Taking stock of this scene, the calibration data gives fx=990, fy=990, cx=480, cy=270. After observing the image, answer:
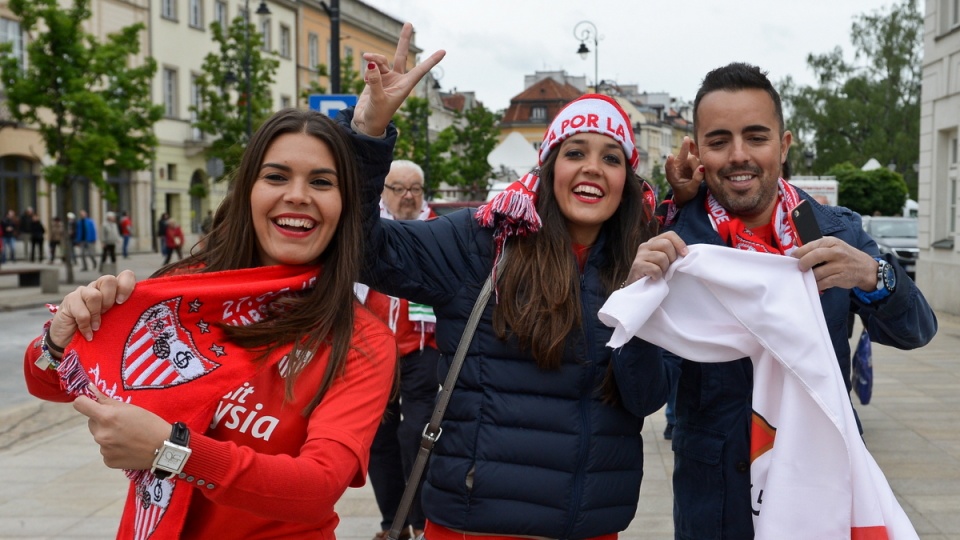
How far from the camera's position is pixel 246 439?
2.12m

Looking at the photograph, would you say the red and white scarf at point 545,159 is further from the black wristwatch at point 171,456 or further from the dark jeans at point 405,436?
the dark jeans at point 405,436

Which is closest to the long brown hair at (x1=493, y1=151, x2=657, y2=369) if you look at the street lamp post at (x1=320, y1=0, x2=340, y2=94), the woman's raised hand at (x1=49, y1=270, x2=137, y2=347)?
the woman's raised hand at (x1=49, y1=270, x2=137, y2=347)

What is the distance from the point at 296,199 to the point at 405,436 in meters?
2.97

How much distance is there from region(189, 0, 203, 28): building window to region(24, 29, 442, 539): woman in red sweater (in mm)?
42573

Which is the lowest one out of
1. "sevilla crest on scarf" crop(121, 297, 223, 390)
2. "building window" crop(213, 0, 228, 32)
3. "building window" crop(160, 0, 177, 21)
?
"sevilla crest on scarf" crop(121, 297, 223, 390)

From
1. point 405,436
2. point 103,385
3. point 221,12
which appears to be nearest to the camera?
point 103,385

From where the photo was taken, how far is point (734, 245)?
2.70m

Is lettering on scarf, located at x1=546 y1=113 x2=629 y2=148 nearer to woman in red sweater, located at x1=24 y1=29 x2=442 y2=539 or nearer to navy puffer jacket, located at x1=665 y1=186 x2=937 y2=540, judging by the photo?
navy puffer jacket, located at x1=665 y1=186 x2=937 y2=540

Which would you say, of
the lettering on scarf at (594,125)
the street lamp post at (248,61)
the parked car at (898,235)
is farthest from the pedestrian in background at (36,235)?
the lettering on scarf at (594,125)

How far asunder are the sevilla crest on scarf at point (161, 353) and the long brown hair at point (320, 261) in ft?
0.33

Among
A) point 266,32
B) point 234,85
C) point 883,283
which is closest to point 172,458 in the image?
point 883,283

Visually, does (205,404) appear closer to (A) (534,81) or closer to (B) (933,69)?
(B) (933,69)

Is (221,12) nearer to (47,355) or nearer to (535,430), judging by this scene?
(535,430)

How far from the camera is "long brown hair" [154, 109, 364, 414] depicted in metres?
2.17
